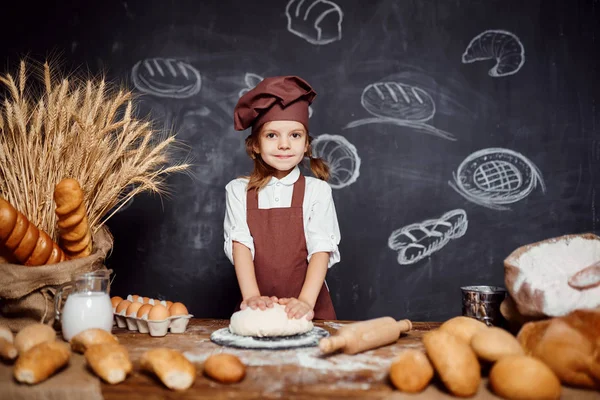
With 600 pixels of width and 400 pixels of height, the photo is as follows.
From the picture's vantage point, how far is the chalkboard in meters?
2.36

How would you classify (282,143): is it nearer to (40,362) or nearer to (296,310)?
(296,310)

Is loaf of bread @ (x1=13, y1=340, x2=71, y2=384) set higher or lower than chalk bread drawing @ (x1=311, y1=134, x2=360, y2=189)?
lower

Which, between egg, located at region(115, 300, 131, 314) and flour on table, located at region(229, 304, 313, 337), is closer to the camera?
flour on table, located at region(229, 304, 313, 337)

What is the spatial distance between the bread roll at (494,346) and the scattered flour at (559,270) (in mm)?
130

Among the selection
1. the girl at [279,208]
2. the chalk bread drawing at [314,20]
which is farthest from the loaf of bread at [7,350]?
the chalk bread drawing at [314,20]

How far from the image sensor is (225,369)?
2.97ft

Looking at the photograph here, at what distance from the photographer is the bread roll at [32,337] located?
1.02 m

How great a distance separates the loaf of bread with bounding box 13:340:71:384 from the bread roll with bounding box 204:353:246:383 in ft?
0.97

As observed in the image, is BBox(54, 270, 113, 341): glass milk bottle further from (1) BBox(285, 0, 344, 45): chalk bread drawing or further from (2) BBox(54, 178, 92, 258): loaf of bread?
(1) BBox(285, 0, 344, 45): chalk bread drawing

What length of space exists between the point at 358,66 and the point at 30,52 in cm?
171

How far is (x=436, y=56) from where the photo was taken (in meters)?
2.41

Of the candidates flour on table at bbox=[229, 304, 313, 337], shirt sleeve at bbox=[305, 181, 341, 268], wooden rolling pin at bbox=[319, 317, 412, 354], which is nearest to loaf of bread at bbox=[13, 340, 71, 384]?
flour on table at bbox=[229, 304, 313, 337]

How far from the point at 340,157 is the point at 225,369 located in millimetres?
1643

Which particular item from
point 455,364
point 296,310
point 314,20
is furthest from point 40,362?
point 314,20
